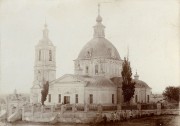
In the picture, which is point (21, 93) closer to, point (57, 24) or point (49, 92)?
point (49, 92)

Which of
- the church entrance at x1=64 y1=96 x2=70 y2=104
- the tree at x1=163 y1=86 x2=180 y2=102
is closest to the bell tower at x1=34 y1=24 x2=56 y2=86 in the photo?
the church entrance at x1=64 y1=96 x2=70 y2=104

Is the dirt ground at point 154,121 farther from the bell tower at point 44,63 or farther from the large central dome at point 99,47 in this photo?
the bell tower at point 44,63

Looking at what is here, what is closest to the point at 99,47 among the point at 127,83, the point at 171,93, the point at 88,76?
the point at 88,76

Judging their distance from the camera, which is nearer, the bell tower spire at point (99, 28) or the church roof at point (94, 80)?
the bell tower spire at point (99, 28)

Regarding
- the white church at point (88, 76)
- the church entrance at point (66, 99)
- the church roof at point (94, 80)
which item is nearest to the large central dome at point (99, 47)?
the white church at point (88, 76)

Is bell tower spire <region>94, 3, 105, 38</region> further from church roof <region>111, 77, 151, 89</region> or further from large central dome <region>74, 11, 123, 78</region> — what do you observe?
church roof <region>111, 77, 151, 89</region>

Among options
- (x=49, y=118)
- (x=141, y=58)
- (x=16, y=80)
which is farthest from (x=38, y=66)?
(x=141, y=58)
